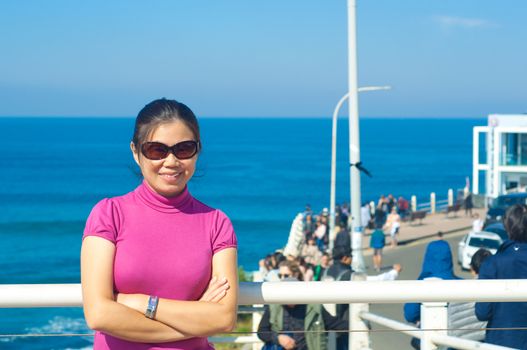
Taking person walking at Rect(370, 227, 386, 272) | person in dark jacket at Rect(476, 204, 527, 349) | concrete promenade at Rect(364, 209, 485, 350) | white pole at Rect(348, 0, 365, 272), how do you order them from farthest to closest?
concrete promenade at Rect(364, 209, 485, 350) < person walking at Rect(370, 227, 386, 272) < white pole at Rect(348, 0, 365, 272) < person in dark jacket at Rect(476, 204, 527, 349)

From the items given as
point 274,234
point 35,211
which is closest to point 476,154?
point 274,234

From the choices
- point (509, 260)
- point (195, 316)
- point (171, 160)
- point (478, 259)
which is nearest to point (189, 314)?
point (195, 316)

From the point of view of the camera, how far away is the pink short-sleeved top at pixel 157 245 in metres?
2.92

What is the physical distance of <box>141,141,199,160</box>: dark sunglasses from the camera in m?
3.04

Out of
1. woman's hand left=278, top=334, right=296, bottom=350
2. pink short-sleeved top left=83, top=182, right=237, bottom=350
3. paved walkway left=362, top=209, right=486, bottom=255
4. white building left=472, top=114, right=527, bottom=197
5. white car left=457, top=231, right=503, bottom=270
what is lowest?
woman's hand left=278, top=334, right=296, bottom=350

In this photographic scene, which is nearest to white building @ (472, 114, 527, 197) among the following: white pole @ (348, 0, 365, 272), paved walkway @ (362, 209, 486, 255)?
paved walkway @ (362, 209, 486, 255)

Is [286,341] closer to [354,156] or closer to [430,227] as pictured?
[354,156]

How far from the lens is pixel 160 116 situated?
9.98 feet

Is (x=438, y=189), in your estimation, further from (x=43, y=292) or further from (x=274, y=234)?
(x=43, y=292)

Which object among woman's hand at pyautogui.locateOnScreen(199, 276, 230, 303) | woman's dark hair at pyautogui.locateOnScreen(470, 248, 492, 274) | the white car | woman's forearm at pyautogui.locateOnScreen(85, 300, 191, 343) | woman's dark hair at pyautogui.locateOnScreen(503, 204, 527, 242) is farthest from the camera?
the white car

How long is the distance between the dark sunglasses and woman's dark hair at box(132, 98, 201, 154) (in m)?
0.03

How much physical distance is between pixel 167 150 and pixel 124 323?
0.58 metres

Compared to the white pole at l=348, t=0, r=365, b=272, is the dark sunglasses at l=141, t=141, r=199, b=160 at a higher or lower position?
lower

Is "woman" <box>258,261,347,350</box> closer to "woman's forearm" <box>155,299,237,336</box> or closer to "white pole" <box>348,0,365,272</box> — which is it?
"woman's forearm" <box>155,299,237,336</box>
